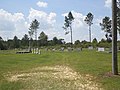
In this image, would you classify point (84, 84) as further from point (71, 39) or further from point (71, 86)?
point (71, 39)

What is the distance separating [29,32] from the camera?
147500mm

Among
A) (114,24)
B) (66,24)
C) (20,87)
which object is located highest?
(66,24)

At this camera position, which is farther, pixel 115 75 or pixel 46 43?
pixel 46 43

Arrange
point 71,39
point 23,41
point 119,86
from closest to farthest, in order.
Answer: point 119,86 < point 71,39 < point 23,41

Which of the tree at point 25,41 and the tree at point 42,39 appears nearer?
the tree at point 42,39

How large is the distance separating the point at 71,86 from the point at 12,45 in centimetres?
14105

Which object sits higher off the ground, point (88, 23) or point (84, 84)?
point (88, 23)

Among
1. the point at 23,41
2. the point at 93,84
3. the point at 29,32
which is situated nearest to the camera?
the point at 93,84

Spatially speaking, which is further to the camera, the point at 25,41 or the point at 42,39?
the point at 25,41

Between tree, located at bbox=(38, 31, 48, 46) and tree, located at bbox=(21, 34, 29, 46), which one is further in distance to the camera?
tree, located at bbox=(21, 34, 29, 46)

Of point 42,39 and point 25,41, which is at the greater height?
point 42,39

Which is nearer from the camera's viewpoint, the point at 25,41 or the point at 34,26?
the point at 34,26

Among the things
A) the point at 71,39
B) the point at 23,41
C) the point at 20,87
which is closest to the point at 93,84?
the point at 20,87

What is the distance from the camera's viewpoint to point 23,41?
557 feet
